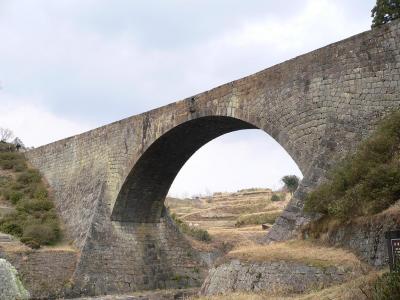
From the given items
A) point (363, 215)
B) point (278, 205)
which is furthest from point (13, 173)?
point (278, 205)

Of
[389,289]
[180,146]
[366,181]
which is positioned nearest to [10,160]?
[180,146]

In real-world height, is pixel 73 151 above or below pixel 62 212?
above

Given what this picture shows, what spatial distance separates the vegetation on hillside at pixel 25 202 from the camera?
75.2 ft

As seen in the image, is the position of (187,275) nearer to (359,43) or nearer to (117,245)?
(117,245)

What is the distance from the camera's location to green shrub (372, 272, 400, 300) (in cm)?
644

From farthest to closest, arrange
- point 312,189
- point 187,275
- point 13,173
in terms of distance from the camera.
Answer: point 13,173 < point 187,275 < point 312,189

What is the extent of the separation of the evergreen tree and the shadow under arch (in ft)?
20.5

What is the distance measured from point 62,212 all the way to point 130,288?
6.28 meters

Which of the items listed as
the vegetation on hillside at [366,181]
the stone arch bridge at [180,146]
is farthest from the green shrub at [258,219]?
the vegetation on hillside at [366,181]

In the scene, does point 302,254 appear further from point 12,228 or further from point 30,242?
point 12,228

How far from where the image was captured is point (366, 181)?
10695 millimetres

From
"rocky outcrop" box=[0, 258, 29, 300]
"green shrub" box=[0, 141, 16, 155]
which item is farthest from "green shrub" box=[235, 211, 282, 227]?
"rocky outcrop" box=[0, 258, 29, 300]

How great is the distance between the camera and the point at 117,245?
23.4m

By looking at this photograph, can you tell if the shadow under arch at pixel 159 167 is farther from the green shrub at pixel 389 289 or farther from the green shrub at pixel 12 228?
the green shrub at pixel 389 289
